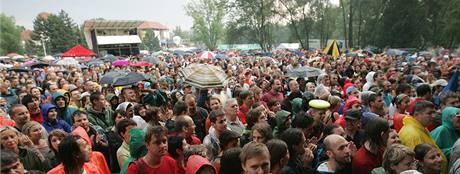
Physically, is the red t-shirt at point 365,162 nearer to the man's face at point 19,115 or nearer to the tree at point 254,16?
the man's face at point 19,115

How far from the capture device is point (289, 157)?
12.2 feet

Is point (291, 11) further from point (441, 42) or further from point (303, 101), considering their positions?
point (303, 101)

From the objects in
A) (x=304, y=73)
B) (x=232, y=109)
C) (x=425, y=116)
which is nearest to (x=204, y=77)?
(x=232, y=109)

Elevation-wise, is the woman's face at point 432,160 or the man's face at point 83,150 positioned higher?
the man's face at point 83,150

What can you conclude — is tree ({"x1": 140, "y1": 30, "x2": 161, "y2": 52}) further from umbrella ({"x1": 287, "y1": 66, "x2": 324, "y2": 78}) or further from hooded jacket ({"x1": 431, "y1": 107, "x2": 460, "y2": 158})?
hooded jacket ({"x1": 431, "y1": 107, "x2": 460, "y2": 158})

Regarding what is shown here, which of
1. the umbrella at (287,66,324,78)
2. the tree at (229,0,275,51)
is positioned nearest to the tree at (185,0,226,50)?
the tree at (229,0,275,51)

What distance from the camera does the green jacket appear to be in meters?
6.26

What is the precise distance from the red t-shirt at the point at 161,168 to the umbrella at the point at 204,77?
13.3ft

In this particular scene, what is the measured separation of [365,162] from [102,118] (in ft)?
15.4

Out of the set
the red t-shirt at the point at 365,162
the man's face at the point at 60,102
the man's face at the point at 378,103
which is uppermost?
the man's face at the point at 60,102

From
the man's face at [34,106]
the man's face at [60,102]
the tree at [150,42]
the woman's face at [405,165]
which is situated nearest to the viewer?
the woman's face at [405,165]

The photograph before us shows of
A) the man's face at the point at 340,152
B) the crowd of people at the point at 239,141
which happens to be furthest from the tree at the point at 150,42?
the man's face at the point at 340,152

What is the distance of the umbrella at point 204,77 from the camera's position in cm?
768

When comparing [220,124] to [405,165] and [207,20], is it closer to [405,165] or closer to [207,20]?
[405,165]
